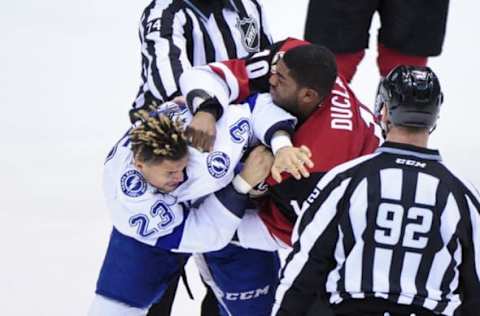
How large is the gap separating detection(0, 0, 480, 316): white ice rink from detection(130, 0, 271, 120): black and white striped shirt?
2.06 feet

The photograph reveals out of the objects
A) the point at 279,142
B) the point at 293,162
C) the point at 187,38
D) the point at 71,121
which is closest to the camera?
the point at 293,162

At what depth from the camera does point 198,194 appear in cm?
208

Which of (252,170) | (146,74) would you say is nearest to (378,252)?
(252,170)

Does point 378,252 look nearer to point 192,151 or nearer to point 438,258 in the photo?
point 438,258

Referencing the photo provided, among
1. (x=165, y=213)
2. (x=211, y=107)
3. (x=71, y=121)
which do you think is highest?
(x=211, y=107)

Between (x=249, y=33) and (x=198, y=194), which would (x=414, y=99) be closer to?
(x=198, y=194)

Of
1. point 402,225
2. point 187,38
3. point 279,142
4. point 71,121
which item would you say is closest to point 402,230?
point 402,225

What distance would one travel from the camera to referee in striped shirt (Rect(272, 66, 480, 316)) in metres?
1.68

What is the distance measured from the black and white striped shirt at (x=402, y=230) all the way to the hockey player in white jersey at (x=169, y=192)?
1.10 feet

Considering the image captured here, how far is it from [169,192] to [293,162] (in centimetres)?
34

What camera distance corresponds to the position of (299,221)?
71.0 inches

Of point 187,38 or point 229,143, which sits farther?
point 187,38

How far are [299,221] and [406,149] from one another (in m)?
0.24

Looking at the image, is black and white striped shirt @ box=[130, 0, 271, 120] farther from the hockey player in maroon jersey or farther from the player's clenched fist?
the player's clenched fist
